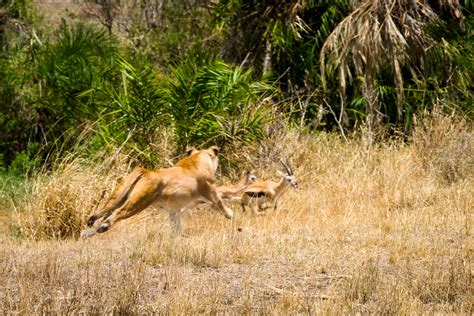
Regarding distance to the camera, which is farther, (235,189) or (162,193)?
(235,189)

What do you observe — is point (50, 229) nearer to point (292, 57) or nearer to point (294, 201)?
point (294, 201)

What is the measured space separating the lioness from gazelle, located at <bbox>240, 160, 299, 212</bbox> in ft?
3.82

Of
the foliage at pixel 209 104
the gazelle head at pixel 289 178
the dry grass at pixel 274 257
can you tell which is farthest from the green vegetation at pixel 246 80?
the dry grass at pixel 274 257

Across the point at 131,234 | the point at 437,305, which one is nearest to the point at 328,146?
the point at 131,234

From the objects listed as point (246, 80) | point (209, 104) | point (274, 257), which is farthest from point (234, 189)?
point (274, 257)

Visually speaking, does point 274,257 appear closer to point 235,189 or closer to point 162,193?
point 162,193

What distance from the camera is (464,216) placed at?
974 centimetres

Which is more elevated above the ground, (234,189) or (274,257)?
(274,257)

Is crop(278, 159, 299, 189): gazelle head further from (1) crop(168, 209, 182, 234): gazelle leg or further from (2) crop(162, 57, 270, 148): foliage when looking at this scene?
(1) crop(168, 209, 182, 234): gazelle leg

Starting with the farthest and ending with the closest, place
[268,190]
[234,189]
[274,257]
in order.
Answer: [268,190] < [234,189] < [274,257]

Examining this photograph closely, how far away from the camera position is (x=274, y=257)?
8109mm

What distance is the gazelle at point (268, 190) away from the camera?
→ 11445 millimetres

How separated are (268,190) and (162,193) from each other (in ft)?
8.04

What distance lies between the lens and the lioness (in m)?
9.23
